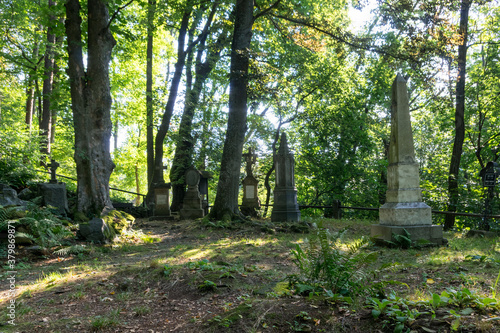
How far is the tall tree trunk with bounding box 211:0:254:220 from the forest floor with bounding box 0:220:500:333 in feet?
14.1

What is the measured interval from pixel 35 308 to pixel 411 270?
4.98 meters

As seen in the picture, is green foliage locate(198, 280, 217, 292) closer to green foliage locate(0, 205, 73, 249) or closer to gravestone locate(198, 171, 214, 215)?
green foliage locate(0, 205, 73, 249)

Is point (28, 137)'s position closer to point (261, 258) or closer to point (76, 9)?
point (76, 9)

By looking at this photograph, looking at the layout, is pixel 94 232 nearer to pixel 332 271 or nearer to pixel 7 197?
pixel 7 197

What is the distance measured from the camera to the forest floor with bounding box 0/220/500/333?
8.77 ft

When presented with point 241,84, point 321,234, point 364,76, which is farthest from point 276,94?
point 364,76

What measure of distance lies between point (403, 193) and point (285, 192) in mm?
5483

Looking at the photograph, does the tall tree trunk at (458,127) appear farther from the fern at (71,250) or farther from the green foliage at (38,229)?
the green foliage at (38,229)

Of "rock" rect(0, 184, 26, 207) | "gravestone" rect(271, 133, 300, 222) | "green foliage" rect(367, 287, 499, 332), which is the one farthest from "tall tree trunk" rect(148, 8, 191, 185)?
"green foliage" rect(367, 287, 499, 332)

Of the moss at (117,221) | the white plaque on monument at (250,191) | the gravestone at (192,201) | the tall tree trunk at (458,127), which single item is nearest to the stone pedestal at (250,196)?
the white plaque on monument at (250,191)

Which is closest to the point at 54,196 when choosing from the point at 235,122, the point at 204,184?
the point at 235,122

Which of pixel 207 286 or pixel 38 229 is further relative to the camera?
pixel 38 229

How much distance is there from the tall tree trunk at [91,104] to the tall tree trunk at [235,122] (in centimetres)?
360

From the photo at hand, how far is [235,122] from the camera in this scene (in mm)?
11320
